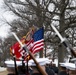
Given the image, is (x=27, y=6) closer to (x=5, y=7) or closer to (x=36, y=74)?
(x=5, y=7)

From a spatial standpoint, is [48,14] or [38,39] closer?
[38,39]

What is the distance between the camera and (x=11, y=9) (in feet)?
103

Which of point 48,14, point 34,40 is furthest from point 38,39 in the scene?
point 48,14

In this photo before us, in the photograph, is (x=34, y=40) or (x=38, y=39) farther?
(x=34, y=40)

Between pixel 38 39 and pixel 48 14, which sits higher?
pixel 48 14

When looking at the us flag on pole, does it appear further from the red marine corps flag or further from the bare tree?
the bare tree

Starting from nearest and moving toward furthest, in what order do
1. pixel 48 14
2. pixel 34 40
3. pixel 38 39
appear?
pixel 38 39, pixel 34 40, pixel 48 14

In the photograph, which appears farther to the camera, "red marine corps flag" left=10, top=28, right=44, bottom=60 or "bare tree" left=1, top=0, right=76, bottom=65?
"bare tree" left=1, top=0, right=76, bottom=65

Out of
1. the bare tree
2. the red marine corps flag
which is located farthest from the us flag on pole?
the bare tree

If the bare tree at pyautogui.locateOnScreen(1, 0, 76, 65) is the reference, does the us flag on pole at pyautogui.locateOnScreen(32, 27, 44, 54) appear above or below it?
below

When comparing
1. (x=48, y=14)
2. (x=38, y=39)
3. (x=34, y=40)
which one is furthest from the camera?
(x=48, y=14)

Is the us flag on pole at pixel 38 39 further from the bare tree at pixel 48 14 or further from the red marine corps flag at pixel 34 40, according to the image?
the bare tree at pixel 48 14

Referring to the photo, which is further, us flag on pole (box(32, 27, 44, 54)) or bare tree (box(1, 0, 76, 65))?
bare tree (box(1, 0, 76, 65))

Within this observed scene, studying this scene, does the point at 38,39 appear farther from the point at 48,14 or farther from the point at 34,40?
the point at 48,14
